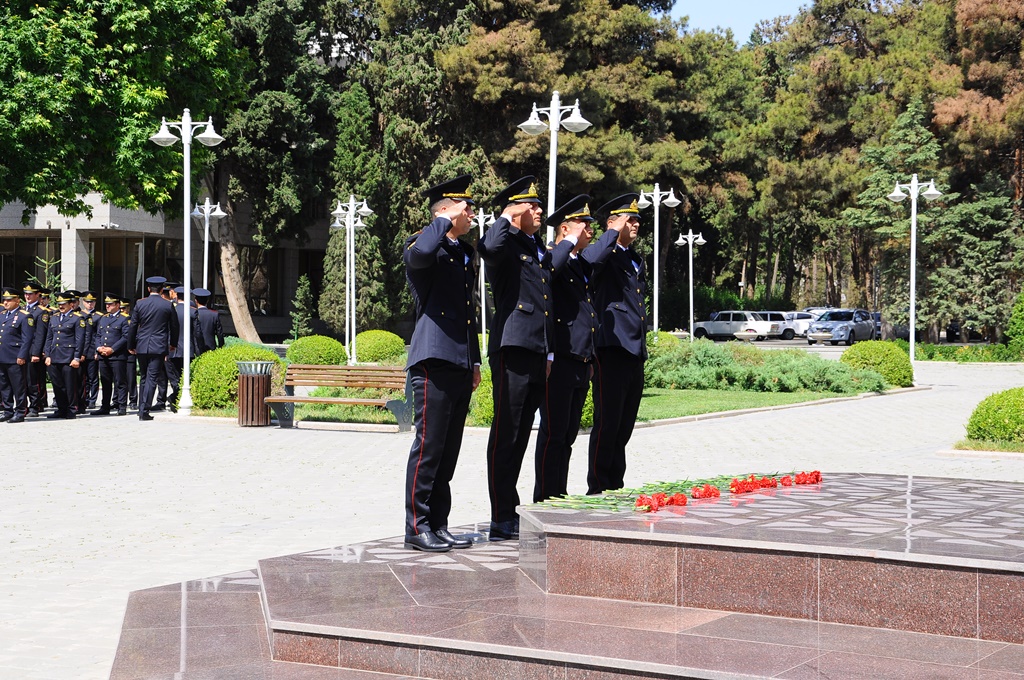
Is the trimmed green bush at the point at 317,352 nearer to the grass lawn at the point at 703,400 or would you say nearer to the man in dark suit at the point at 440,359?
the grass lawn at the point at 703,400

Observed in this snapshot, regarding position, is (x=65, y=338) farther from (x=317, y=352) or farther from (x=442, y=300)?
(x=442, y=300)

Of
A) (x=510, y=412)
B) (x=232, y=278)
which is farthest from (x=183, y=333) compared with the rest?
(x=232, y=278)

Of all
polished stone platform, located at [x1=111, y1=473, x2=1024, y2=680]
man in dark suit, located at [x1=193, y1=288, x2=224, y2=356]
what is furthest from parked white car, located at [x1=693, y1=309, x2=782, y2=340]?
polished stone platform, located at [x1=111, y1=473, x2=1024, y2=680]

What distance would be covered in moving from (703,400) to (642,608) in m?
16.8

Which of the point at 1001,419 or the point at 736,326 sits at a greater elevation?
the point at 736,326

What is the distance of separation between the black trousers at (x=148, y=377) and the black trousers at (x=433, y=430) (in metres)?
11.9

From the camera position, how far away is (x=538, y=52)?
43625 millimetres

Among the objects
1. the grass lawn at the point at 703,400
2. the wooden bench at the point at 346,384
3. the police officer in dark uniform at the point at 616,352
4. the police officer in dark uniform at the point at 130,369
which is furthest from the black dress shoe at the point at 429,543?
the police officer in dark uniform at the point at 130,369

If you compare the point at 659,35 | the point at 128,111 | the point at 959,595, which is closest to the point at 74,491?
the point at 959,595

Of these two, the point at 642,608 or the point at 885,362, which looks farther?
the point at 885,362

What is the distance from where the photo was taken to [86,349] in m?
18.2

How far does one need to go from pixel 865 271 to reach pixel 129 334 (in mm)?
47606

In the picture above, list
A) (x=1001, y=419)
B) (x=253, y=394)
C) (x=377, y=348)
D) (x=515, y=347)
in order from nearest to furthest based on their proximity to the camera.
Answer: (x=515, y=347), (x=1001, y=419), (x=253, y=394), (x=377, y=348)

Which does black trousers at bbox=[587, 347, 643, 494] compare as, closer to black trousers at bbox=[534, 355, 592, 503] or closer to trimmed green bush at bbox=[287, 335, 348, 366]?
black trousers at bbox=[534, 355, 592, 503]
